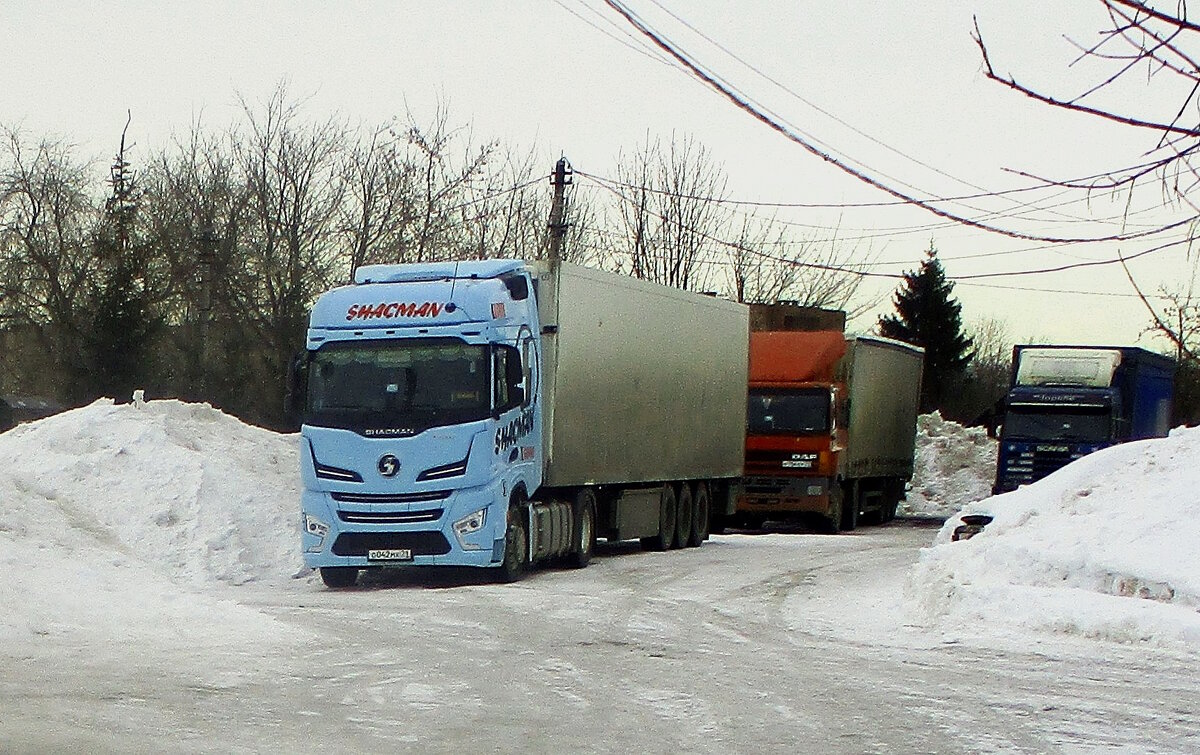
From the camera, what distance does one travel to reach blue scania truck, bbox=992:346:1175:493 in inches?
1348

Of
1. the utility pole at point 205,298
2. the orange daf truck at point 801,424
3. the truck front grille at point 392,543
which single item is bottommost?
the truck front grille at point 392,543

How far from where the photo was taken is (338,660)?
11.7m

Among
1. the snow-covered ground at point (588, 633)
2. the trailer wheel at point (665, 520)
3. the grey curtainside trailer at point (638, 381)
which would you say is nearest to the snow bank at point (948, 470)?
the grey curtainside trailer at point (638, 381)

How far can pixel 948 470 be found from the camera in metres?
49.2

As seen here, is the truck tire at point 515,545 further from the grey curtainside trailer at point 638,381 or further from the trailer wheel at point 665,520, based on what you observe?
the trailer wheel at point 665,520

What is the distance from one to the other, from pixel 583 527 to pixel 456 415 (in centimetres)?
390

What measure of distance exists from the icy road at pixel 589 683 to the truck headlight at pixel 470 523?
150cm

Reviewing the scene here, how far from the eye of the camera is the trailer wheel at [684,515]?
2578 centimetres

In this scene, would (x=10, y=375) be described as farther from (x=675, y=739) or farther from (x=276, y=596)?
(x=675, y=739)

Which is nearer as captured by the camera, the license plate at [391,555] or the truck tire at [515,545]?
the license plate at [391,555]

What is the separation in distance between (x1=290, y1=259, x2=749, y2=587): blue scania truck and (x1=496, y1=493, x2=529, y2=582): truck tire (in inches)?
0.9

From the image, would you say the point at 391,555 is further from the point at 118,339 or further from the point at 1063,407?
the point at 118,339

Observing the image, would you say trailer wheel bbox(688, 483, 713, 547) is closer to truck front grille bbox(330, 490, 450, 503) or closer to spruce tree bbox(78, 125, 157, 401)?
truck front grille bbox(330, 490, 450, 503)

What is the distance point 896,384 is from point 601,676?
2755cm
